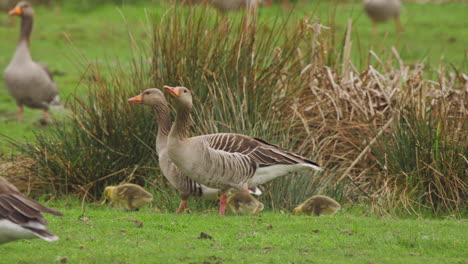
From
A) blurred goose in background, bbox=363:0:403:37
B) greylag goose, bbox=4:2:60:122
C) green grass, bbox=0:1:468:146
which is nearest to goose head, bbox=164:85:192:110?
greylag goose, bbox=4:2:60:122

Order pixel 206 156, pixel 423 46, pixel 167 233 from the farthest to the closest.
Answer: pixel 423 46 → pixel 206 156 → pixel 167 233

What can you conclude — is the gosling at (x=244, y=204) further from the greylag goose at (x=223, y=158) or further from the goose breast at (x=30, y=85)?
the goose breast at (x=30, y=85)

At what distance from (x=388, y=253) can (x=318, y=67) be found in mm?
5442

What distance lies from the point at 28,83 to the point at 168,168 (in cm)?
740

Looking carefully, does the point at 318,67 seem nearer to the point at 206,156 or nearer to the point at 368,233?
the point at 206,156

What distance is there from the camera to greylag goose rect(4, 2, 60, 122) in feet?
52.1

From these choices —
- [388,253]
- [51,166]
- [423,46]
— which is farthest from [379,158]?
[423,46]

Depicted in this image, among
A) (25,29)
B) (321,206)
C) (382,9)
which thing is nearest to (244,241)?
(321,206)

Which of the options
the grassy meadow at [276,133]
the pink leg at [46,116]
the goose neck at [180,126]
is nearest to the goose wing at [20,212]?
the grassy meadow at [276,133]

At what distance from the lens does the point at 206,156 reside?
8852 mm

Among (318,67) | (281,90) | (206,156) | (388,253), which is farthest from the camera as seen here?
(318,67)

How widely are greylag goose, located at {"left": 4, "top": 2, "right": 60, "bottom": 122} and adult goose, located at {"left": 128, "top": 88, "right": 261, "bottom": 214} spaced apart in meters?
6.82

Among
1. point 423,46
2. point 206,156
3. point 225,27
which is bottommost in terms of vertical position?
point 423,46

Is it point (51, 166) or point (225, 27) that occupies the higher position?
point (225, 27)
